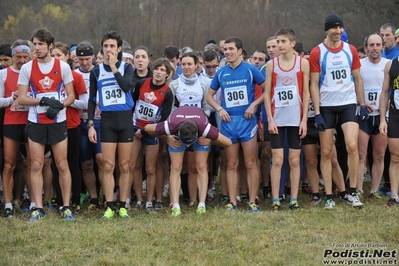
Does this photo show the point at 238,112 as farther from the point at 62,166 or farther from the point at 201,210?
the point at 62,166

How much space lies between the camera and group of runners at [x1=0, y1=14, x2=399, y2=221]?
327 inches

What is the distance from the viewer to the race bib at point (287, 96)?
845 centimetres

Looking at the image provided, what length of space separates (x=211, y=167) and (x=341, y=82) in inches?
107

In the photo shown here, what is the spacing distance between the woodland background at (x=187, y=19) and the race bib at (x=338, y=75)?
16.2m

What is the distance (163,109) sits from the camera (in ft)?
29.1

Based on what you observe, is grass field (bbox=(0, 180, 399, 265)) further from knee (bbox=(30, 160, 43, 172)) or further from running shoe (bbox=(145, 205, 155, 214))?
knee (bbox=(30, 160, 43, 172))

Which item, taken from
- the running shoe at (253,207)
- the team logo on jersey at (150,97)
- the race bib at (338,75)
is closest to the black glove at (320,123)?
the race bib at (338,75)

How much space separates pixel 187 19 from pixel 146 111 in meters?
17.3

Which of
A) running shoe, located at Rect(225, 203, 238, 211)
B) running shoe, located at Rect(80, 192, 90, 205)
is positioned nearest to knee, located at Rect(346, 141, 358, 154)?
running shoe, located at Rect(225, 203, 238, 211)

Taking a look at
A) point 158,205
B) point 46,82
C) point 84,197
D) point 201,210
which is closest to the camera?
point 46,82

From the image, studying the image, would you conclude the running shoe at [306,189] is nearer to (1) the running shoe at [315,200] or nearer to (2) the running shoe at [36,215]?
(1) the running shoe at [315,200]

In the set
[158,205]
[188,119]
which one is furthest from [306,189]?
[188,119]

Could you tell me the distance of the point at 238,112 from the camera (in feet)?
29.1

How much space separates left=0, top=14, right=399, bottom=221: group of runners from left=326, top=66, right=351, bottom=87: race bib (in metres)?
0.01
